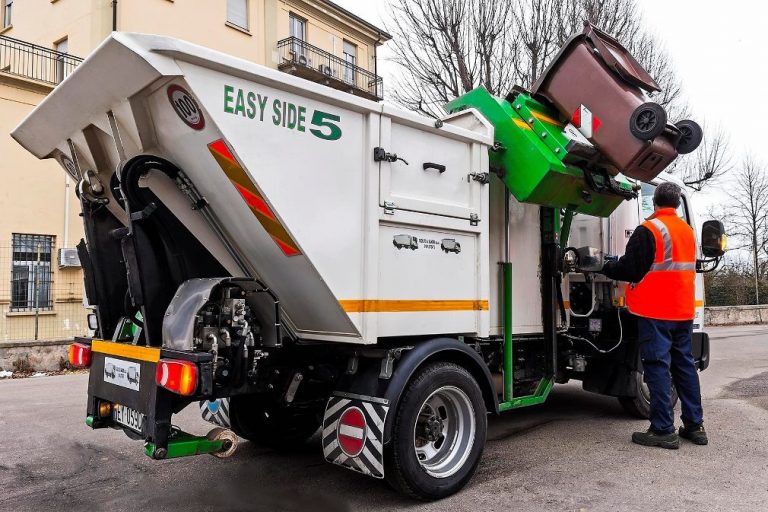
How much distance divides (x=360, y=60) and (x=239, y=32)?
5.77 meters

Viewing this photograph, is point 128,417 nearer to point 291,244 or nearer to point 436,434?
point 291,244

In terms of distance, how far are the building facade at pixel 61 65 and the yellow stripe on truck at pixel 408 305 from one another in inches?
362

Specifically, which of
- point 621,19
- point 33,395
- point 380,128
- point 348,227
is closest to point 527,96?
point 380,128

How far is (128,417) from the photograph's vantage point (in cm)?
337

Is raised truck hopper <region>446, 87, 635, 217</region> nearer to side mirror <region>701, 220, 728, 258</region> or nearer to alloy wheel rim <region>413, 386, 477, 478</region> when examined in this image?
alloy wheel rim <region>413, 386, 477, 478</region>

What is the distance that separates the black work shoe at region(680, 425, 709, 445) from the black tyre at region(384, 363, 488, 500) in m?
2.05

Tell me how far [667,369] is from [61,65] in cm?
1489

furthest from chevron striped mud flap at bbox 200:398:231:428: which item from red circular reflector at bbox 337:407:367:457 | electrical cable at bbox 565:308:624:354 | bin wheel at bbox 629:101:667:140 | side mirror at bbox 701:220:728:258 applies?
side mirror at bbox 701:220:728:258

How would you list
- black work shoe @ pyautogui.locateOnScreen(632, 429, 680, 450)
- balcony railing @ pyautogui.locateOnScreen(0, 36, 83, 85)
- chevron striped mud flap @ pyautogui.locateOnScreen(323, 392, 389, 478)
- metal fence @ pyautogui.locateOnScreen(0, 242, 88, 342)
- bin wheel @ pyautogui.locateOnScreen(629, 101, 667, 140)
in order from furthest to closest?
balcony railing @ pyautogui.locateOnScreen(0, 36, 83, 85)
metal fence @ pyautogui.locateOnScreen(0, 242, 88, 342)
black work shoe @ pyautogui.locateOnScreen(632, 429, 680, 450)
bin wheel @ pyautogui.locateOnScreen(629, 101, 667, 140)
chevron striped mud flap @ pyautogui.locateOnScreen(323, 392, 389, 478)

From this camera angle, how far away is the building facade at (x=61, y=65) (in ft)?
40.3

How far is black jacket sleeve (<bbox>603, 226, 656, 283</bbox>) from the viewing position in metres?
4.76

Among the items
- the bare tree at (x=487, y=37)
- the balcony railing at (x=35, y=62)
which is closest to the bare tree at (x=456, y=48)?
the bare tree at (x=487, y=37)

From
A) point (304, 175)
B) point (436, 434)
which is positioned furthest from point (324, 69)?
point (436, 434)

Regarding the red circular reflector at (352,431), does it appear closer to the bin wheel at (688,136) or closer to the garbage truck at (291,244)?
the garbage truck at (291,244)
